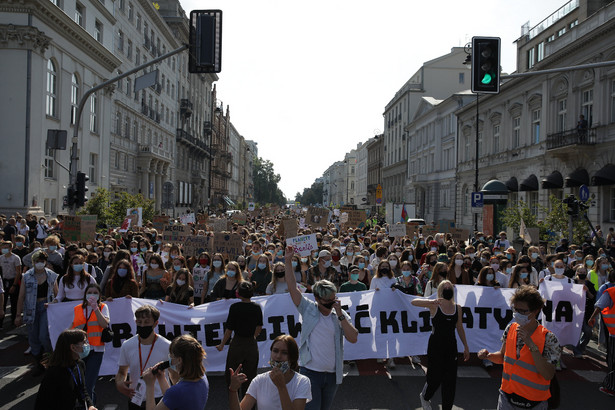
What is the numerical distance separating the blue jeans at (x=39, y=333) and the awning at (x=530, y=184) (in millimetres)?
30104

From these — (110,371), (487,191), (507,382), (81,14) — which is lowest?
(110,371)

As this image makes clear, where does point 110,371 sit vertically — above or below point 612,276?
below

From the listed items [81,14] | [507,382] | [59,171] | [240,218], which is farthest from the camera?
[81,14]

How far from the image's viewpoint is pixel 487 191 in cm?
2595

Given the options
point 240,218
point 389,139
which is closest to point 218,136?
point 389,139

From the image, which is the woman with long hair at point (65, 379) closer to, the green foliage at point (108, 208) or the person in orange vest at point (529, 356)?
the person in orange vest at point (529, 356)

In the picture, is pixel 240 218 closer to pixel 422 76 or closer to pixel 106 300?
pixel 106 300

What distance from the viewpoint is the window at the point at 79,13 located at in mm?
29406

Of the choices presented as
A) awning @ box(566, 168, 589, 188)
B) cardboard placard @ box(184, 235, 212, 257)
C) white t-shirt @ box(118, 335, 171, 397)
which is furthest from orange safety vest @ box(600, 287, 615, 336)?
awning @ box(566, 168, 589, 188)

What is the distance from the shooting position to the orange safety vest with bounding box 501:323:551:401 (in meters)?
4.17

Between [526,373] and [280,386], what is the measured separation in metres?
2.00

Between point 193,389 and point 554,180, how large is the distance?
96.6 feet

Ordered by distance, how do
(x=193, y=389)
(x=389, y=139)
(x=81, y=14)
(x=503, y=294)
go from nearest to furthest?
(x=193, y=389) < (x=503, y=294) < (x=81, y=14) < (x=389, y=139)

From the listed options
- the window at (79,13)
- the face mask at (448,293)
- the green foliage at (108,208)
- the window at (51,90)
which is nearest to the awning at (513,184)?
the green foliage at (108,208)
